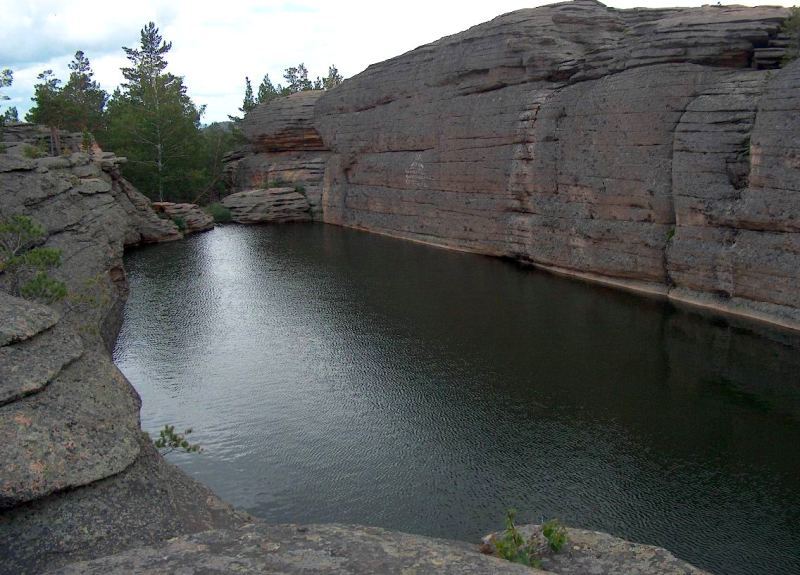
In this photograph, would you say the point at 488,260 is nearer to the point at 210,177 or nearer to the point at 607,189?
the point at 607,189

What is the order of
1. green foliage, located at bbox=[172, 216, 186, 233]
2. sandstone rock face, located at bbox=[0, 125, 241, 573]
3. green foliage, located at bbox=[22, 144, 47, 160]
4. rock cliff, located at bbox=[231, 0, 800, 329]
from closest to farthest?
sandstone rock face, located at bbox=[0, 125, 241, 573]
rock cliff, located at bbox=[231, 0, 800, 329]
green foliage, located at bbox=[22, 144, 47, 160]
green foliage, located at bbox=[172, 216, 186, 233]

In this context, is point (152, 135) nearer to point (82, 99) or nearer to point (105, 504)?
point (82, 99)

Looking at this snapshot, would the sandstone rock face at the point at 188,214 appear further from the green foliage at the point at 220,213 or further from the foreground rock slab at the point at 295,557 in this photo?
the foreground rock slab at the point at 295,557

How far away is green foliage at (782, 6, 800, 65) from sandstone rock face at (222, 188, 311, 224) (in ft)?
97.5

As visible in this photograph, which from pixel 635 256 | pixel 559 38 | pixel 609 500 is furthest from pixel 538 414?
pixel 559 38

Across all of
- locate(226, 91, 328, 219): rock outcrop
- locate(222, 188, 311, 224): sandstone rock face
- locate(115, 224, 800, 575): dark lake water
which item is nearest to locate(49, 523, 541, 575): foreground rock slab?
locate(115, 224, 800, 575): dark lake water

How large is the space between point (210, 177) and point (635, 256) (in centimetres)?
3736

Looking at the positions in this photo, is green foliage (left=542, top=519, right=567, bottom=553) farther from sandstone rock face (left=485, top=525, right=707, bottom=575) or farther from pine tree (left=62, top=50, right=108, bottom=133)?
pine tree (left=62, top=50, right=108, bottom=133)

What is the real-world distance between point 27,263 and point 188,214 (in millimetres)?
30337

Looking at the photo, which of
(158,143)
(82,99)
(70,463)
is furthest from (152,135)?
(70,463)

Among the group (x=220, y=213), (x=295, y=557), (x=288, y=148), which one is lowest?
(x=295, y=557)

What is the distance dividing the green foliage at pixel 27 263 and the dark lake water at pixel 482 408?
3569 mm

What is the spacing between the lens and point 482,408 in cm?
1338

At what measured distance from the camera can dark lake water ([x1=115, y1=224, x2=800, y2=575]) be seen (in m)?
9.98
